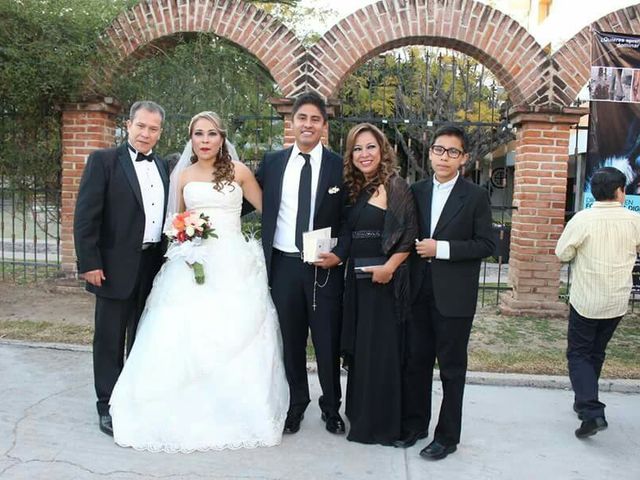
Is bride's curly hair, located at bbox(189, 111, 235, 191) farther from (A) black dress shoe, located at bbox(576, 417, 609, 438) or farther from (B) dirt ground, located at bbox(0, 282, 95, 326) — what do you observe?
(B) dirt ground, located at bbox(0, 282, 95, 326)

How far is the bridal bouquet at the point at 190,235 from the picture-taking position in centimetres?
376

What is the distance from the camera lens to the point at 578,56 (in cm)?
704

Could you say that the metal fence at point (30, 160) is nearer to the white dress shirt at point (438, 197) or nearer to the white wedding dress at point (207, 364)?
the white wedding dress at point (207, 364)

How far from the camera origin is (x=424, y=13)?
692 cm

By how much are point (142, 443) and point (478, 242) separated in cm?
233

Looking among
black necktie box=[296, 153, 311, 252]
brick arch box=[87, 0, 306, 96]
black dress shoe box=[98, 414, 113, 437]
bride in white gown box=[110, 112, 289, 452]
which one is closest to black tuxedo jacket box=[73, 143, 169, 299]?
bride in white gown box=[110, 112, 289, 452]

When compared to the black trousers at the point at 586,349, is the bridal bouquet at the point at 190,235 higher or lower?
higher

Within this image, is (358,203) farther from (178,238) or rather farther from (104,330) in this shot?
(104,330)

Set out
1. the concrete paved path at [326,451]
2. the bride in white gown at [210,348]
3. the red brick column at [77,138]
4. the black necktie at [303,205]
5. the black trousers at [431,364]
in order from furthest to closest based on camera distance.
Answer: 1. the red brick column at [77,138]
2. the black necktie at [303,205]
3. the bride in white gown at [210,348]
4. the black trousers at [431,364]
5. the concrete paved path at [326,451]

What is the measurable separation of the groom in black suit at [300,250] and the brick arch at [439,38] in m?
3.43

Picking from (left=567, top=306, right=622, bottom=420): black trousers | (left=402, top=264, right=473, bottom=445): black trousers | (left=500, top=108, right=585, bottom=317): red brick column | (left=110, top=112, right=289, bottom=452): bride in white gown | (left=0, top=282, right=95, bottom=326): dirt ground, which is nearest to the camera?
(left=402, top=264, right=473, bottom=445): black trousers

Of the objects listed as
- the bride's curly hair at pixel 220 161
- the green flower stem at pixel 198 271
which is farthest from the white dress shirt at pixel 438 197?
the green flower stem at pixel 198 271

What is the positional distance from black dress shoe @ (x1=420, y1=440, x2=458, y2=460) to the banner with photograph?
4.64 meters

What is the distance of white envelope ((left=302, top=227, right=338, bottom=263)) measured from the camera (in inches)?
146
